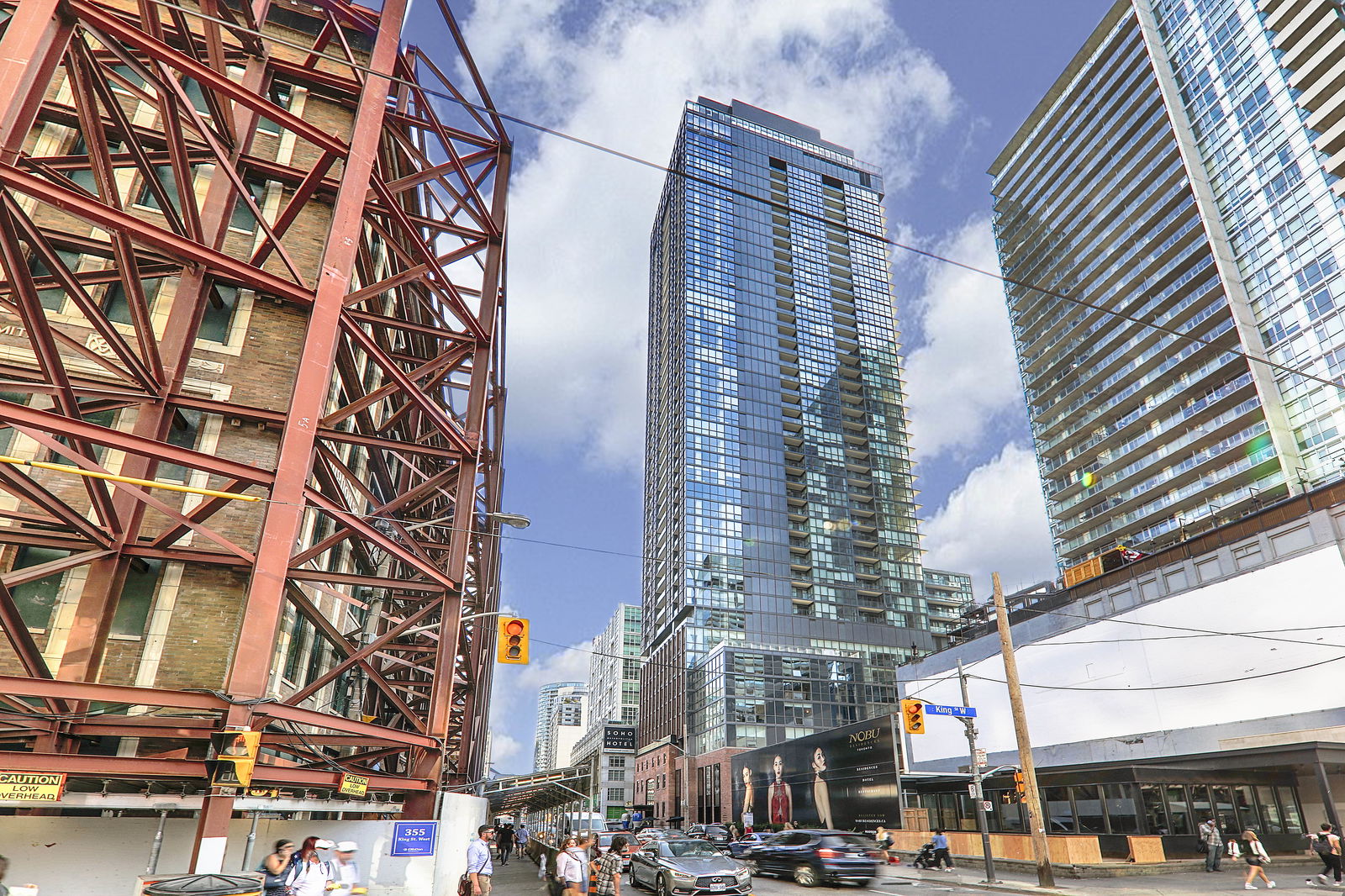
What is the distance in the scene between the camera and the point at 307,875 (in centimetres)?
1059

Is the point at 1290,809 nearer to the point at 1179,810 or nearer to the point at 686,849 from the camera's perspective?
the point at 1179,810

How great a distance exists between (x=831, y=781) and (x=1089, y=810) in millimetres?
21447

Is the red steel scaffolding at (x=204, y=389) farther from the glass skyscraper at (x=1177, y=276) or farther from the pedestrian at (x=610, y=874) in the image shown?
the glass skyscraper at (x=1177, y=276)

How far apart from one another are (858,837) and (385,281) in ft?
65.6

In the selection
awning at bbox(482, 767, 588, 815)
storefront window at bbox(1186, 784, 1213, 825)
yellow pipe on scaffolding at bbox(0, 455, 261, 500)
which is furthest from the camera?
awning at bbox(482, 767, 588, 815)

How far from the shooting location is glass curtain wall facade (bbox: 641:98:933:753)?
3738 inches

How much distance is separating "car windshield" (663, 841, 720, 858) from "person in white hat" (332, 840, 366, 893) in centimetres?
816

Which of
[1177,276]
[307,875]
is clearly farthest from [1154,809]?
[1177,276]

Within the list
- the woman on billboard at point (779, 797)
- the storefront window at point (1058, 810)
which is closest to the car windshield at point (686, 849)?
the storefront window at point (1058, 810)

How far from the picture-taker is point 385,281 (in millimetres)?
18281

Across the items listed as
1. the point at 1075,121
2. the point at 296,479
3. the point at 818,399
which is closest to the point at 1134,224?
the point at 1075,121

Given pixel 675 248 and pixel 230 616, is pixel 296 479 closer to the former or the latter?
pixel 230 616

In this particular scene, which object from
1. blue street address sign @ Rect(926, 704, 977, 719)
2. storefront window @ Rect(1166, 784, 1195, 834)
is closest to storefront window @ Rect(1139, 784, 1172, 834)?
storefront window @ Rect(1166, 784, 1195, 834)

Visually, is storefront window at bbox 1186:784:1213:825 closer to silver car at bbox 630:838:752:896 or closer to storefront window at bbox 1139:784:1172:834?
storefront window at bbox 1139:784:1172:834
